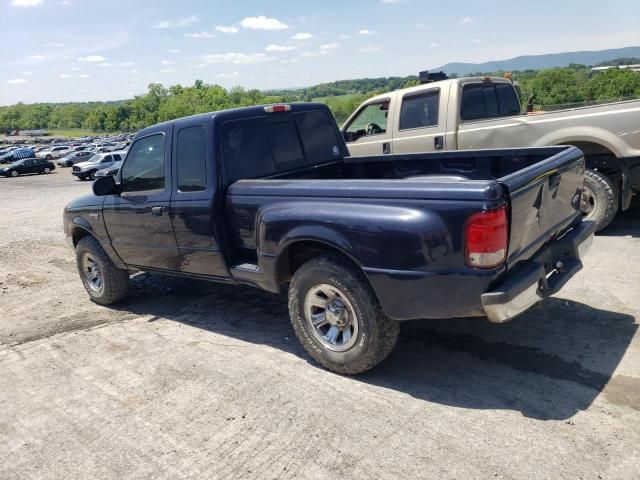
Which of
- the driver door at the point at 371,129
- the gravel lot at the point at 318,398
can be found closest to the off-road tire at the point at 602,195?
the gravel lot at the point at 318,398

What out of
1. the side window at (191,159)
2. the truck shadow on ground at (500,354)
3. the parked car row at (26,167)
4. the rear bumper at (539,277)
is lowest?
the truck shadow on ground at (500,354)

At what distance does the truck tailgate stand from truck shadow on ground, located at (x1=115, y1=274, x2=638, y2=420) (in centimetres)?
81

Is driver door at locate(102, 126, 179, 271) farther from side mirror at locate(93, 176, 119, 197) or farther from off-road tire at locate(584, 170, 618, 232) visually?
off-road tire at locate(584, 170, 618, 232)

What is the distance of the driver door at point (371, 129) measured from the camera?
321 inches

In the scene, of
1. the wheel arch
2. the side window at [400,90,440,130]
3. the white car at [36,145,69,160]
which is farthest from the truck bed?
the white car at [36,145,69,160]

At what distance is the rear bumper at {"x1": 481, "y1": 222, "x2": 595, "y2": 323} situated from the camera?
296 cm

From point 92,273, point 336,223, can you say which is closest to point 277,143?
point 336,223

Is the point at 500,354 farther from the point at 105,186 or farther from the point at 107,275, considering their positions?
the point at 107,275

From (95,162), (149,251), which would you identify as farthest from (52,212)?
(95,162)

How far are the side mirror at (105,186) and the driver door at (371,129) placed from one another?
432cm

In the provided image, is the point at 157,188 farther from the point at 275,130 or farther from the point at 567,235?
the point at 567,235

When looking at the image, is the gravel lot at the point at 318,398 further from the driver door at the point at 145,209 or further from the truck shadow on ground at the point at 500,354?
the driver door at the point at 145,209

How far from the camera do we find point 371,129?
843 centimetres

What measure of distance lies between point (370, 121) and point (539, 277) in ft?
18.9
